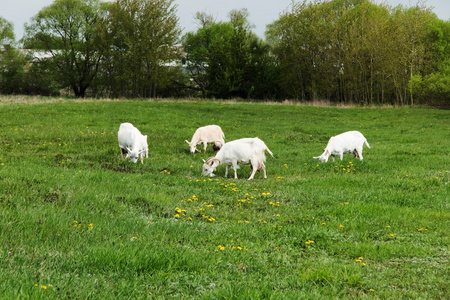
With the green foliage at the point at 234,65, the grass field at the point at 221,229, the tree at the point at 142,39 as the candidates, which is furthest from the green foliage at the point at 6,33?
the grass field at the point at 221,229

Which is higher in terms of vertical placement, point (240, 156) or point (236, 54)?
point (236, 54)

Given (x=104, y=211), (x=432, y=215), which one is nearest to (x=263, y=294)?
(x=104, y=211)

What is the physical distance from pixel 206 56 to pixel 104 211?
58.0 meters

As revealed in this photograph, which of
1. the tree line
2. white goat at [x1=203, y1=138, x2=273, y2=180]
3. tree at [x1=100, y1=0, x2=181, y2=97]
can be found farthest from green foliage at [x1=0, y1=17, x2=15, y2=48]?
white goat at [x1=203, y1=138, x2=273, y2=180]

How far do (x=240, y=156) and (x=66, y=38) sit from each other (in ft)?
183

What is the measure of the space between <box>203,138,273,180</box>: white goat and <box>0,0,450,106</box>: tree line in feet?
109

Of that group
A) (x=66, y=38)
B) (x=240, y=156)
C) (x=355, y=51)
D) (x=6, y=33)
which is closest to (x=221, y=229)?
(x=240, y=156)

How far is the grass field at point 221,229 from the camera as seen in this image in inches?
175

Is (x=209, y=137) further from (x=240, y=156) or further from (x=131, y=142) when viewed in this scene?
(x=240, y=156)

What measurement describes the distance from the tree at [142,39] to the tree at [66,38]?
12.8 ft

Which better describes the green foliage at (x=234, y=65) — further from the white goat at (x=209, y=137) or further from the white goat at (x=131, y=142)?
the white goat at (x=131, y=142)

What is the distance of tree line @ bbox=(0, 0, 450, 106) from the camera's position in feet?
150

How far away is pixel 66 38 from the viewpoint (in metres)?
60.2

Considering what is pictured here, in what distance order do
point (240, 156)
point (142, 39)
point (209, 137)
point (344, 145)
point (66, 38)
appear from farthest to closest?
point (66, 38) < point (142, 39) < point (209, 137) < point (344, 145) < point (240, 156)
